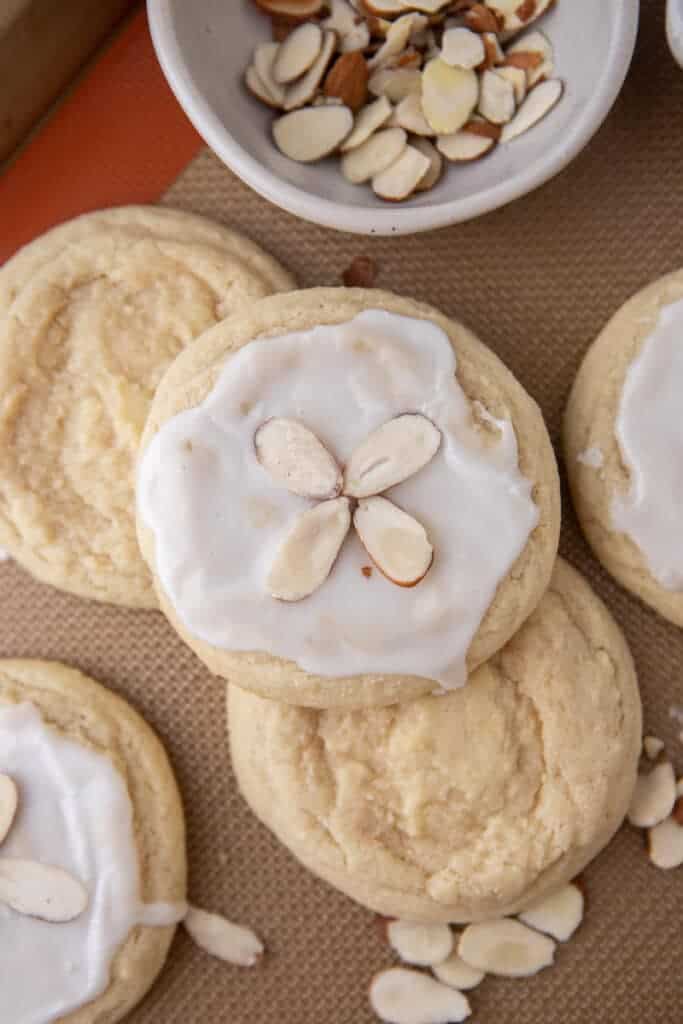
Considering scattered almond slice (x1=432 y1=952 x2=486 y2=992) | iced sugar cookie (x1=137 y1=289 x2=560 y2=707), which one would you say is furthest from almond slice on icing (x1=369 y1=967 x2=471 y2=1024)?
iced sugar cookie (x1=137 y1=289 x2=560 y2=707)

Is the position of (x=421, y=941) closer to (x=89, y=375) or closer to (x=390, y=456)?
(x=390, y=456)

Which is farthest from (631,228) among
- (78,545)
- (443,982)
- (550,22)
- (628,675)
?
(443,982)

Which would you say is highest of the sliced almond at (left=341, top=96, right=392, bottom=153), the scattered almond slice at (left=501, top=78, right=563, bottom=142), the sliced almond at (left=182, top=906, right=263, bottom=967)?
the sliced almond at (left=341, top=96, right=392, bottom=153)

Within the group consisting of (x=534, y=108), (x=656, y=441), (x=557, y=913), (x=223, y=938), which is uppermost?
(x=534, y=108)

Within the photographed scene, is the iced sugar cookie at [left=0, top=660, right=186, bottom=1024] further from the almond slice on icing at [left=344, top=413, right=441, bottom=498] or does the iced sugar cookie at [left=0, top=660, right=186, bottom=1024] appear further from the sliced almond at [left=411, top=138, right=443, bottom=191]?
the sliced almond at [left=411, top=138, right=443, bottom=191]

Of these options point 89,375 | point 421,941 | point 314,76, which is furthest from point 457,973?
point 314,76

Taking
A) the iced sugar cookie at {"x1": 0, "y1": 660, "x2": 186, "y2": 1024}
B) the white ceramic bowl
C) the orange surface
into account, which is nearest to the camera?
the white ceramic bowl

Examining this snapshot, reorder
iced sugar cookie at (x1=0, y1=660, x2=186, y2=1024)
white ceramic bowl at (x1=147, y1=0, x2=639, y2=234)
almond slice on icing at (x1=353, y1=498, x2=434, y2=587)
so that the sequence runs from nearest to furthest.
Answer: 1. almond slice on icing at (x1=353, y1=498, x2=434, y2=587)
2. white ceramic bowl at (x1=147, y1=0, x2=639, y2=234)
3. iced sugar cookie at (x1=0, y1=660, x2=186, y2=1024)
